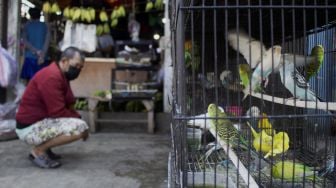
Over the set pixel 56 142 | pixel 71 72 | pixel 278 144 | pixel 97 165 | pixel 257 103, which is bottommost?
pixel 97 165

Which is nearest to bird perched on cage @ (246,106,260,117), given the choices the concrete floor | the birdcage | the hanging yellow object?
the birdcage

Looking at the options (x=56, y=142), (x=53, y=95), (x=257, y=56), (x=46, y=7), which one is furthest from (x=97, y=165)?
(x=46, y=7)

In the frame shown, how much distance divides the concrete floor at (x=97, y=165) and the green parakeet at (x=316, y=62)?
68.2 inches

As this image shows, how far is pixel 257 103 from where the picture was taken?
4055mm

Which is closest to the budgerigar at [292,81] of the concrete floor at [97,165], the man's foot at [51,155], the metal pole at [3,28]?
the concrete floor at [97,165]

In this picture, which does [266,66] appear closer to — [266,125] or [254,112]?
→ [266,125]

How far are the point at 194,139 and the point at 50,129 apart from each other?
1812mm

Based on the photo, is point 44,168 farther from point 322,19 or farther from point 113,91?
point 322,19

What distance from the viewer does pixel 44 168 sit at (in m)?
4.69

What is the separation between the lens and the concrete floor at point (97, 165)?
4.16 metres

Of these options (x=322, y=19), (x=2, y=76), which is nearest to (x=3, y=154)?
(x=2, y=76)

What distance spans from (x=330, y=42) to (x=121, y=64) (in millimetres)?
4456

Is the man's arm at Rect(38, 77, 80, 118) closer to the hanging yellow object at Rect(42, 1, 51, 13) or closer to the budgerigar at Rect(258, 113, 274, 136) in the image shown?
the budgerigar at Rect(258, 113, 274, 136)

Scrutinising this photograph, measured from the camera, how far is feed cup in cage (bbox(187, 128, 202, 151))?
3.47m
